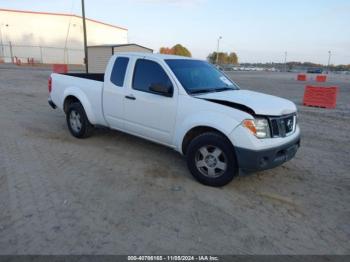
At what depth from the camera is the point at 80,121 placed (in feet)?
20.3

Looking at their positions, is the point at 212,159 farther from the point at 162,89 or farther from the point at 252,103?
the point at 162,89

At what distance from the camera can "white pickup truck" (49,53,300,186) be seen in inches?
152

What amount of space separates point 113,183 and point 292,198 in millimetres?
2545

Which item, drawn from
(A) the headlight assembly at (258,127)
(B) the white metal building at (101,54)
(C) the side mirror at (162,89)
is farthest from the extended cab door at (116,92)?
(B) the white metal building at (101,54)

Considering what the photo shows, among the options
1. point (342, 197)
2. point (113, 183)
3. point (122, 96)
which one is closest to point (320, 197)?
point (342, 197)

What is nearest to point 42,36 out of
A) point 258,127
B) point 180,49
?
point 180,49

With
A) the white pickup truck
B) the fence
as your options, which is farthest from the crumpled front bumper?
the fence

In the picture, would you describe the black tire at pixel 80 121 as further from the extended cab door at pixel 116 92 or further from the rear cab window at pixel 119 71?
the rear cab window at pixel 119 71

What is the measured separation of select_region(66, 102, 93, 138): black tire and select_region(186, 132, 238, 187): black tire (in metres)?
2.73

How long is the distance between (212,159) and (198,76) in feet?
5.08

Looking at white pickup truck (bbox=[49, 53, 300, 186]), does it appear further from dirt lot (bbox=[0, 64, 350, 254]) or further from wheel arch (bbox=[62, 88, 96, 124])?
dirt lot (bbox=[0, 64, 350, 254])

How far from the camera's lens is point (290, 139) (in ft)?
13.9

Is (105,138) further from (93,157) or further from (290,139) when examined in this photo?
(290,139)

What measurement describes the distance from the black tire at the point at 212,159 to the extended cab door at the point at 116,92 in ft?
5.55
